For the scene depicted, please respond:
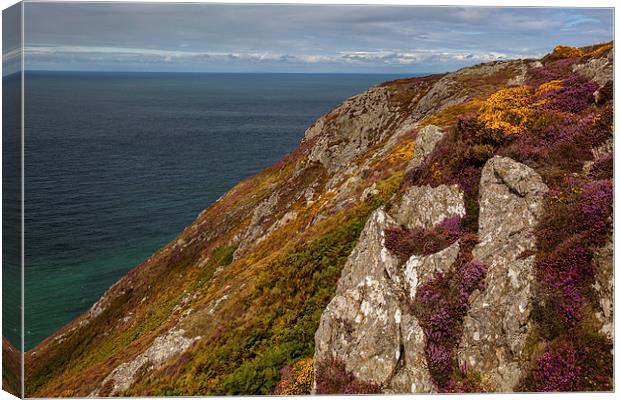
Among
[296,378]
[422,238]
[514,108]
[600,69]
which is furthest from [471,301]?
[600,69]

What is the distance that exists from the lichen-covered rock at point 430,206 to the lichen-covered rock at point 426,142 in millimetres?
3848

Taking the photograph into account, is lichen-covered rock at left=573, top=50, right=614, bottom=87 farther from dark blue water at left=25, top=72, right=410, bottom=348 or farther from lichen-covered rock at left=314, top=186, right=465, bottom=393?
dark blue water at left=25, top=72, right=410, bottom=348

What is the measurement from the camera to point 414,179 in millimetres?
20766

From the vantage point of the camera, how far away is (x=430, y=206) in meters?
18.3

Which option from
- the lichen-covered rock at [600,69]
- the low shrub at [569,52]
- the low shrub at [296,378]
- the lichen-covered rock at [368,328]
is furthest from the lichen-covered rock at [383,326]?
the low shrub at [569,52]

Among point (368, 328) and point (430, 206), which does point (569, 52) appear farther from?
point (368, 328)

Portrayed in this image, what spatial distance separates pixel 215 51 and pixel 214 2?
6553 millimetres

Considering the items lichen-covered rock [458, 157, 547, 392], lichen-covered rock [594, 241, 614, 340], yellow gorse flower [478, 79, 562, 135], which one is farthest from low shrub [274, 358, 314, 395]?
yellow gorse flower [478, 79, 562, 135]

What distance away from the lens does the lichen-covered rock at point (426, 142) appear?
22.9m

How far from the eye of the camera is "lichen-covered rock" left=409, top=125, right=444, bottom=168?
2286 cm

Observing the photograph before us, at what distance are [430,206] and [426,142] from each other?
19.7 feet

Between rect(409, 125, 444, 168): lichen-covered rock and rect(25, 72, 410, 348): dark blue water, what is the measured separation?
1696 centimetres

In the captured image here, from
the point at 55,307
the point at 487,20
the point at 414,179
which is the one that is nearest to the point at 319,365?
the point at 414,179

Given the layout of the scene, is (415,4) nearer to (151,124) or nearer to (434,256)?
(434,256)
